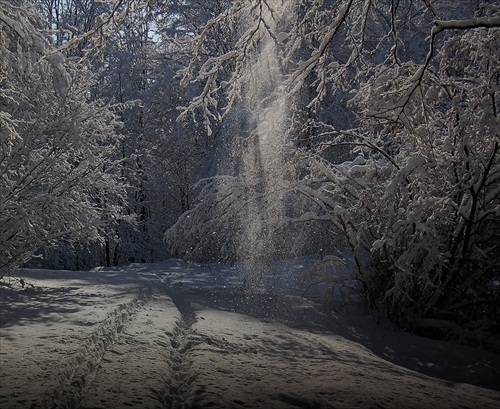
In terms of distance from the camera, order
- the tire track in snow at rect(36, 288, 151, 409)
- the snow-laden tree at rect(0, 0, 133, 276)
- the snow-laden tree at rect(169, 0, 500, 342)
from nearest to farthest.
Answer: the tire track in snow at rect(36, 288, 151, 409) < the snow-laden tree at rect(169, 0, 500, 342) < the snow-laden tree at rect(0, 0, 133, 276)

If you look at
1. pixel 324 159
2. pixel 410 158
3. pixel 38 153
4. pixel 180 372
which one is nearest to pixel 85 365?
pixel 180 372

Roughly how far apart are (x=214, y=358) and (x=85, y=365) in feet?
3.72

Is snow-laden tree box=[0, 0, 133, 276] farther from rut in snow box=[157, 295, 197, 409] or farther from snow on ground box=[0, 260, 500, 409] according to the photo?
rut in snow box=[157, 295, 197, 409]

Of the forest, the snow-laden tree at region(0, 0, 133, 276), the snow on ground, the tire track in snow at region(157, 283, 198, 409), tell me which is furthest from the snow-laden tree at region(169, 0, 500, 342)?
the tire track in snow at region(157, 283, 198, 409)

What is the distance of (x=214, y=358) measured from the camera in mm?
4168

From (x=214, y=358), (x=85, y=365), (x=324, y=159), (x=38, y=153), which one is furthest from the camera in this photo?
(x=38, y=153)

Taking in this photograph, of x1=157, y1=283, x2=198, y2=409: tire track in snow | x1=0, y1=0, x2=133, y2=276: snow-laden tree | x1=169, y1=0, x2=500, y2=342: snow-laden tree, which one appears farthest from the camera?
x1=0, y1=0, x2=133, y2=276: snow-laden tree

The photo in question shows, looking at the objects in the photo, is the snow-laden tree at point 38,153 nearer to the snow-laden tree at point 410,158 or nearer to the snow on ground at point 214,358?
the snow on ground at point 214,358

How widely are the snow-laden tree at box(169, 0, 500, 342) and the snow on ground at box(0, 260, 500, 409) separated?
0.84 metres

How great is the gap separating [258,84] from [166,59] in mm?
14897

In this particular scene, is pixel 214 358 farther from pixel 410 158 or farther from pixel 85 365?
pixel 410 158

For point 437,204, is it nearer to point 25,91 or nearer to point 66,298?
point 66,298

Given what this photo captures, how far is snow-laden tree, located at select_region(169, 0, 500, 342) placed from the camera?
194 inches

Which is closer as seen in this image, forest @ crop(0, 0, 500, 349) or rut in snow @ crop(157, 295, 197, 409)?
rut in snow @ crop(157, 295, 197, 409)
